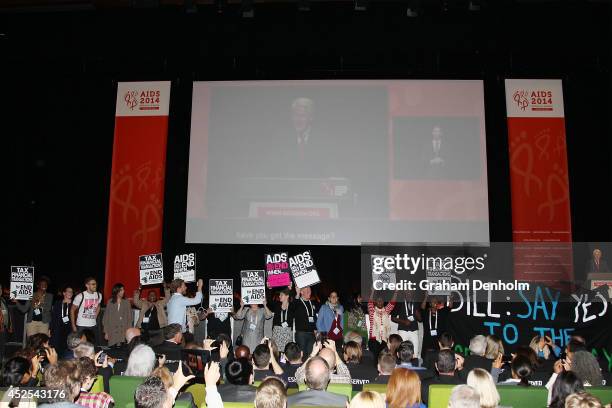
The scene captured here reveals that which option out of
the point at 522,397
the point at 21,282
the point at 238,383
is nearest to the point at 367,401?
the point at 238,383

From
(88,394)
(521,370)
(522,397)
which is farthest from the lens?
(521,370)

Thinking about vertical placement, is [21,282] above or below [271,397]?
above

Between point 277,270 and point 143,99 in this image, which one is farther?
point 143,99

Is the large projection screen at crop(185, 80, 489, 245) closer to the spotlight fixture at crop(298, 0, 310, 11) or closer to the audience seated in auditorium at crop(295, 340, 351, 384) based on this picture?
the spotlight fixture at crop(298, 0, 310, 11)

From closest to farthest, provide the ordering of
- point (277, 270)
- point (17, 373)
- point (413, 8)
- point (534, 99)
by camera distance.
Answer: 1. point (17, 373)
2. point (277, 270)
3. point (413, 8)
4. point (534, 99)

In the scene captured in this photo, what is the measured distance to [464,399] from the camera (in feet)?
10.3

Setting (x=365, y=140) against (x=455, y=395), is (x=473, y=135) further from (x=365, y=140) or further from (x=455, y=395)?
(x=455, y=395)

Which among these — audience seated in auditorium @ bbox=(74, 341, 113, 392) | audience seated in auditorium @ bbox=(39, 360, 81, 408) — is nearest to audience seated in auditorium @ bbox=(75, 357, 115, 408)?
audience seated in auditorium @ bbox=(39, 360, 81, 408)

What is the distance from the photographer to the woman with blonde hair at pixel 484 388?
12.1ft

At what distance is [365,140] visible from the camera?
11.2 metres

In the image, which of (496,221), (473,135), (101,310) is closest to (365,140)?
(473,135)

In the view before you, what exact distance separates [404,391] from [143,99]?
911 cm

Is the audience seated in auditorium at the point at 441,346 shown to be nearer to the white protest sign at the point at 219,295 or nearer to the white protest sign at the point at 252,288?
the white protest sign at the point at 252,288

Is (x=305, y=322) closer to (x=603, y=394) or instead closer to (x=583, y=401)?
(x=603, y=394)
